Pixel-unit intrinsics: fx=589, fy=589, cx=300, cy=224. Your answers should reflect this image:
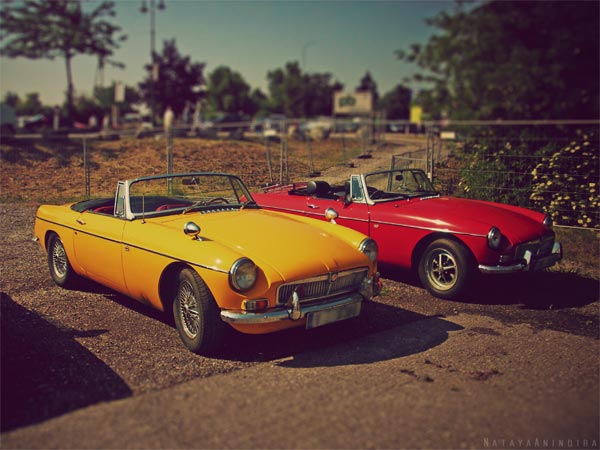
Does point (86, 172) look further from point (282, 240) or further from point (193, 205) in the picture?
point (282, 240)

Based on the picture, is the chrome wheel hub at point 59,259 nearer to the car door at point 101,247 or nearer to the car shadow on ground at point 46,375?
the car door at point 101,247

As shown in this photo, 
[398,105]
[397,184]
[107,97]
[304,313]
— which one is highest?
[398,105]

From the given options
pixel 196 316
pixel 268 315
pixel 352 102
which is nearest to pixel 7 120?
pixel 196 316

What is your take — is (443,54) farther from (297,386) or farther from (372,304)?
(297,386)

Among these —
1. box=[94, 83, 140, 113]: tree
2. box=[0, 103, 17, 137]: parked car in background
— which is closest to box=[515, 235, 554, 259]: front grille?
box=[0, 103, 17, 137]: parked car in background

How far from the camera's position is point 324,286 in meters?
4.69

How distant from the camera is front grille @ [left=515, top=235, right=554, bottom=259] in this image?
6430 millimetres

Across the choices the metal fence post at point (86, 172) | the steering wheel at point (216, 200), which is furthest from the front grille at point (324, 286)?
the metal fence post at point (86, 172)

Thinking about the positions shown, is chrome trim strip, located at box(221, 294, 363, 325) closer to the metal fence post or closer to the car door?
the car door

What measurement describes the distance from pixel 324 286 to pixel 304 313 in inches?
13.5

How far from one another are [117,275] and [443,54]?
2489cm

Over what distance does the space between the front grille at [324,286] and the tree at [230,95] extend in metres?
77.0

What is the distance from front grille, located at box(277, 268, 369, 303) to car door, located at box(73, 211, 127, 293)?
175cm

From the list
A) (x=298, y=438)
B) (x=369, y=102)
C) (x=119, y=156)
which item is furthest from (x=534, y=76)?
(x=369, y=102)
